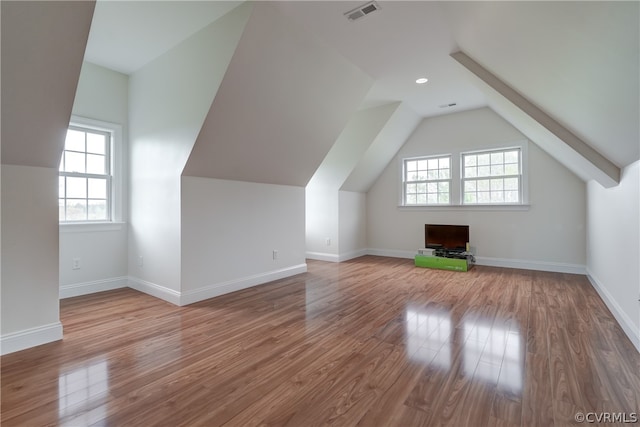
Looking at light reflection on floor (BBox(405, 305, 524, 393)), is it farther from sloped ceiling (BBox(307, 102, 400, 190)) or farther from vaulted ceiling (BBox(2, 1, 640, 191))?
sloped ceiling (BBox(307, 102, 400, 190))

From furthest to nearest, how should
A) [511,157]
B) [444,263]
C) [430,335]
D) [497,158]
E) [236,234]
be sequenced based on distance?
[497,158] → [511,157] → [444,263] → [236,234] → [430,335]

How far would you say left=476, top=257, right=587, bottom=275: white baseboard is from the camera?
467 cm

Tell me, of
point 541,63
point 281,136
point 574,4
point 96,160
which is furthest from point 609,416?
point 96,160

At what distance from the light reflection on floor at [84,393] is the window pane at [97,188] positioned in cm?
262

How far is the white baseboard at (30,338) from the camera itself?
2.16 meters

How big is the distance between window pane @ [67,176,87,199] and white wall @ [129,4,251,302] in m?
0.51

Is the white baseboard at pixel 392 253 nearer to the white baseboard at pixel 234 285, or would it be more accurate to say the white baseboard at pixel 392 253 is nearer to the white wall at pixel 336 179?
the white wall at pixel 336 179

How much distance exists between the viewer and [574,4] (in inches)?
58.5

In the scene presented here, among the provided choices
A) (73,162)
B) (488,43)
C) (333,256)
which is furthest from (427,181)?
(73,162)

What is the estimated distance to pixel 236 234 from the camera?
3850 mm

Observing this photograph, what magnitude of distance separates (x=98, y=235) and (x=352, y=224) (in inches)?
171

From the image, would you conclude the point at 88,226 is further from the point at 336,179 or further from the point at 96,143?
the point at 336,179

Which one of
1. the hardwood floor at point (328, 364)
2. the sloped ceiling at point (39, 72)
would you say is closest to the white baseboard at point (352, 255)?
the hardwood floor at point (328, 364)
